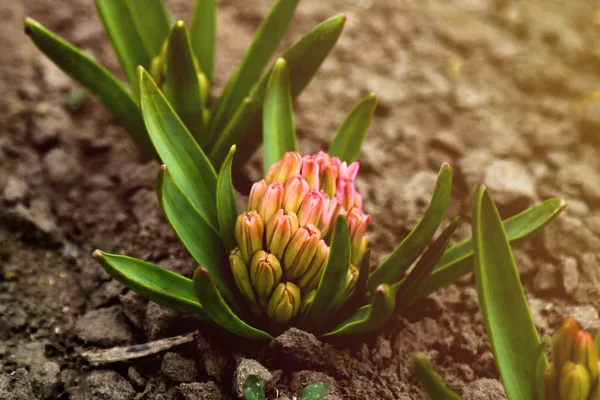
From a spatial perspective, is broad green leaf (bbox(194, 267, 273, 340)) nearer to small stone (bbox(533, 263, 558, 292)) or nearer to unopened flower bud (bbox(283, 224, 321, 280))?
unopened flower bud (bbox(283, 224, 321, 280))

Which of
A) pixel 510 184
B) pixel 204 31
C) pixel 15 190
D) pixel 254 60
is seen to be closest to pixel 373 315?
pixel 254 60

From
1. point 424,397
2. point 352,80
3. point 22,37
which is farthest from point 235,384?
point 22,37

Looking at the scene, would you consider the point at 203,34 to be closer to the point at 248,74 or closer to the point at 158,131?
the point at 248,74

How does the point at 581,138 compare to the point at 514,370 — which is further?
the point at 581,138

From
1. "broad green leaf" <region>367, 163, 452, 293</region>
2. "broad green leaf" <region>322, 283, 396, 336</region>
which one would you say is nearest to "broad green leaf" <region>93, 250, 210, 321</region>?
"broad green leaf" <region>322, 283, 396, 336</region>

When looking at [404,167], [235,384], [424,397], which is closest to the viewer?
[235,384]

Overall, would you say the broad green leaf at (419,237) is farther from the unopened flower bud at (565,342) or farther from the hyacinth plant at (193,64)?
the hyacinth plant at (193,64)
